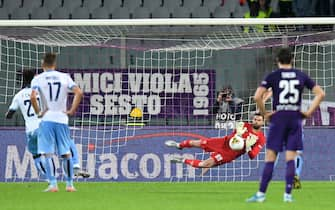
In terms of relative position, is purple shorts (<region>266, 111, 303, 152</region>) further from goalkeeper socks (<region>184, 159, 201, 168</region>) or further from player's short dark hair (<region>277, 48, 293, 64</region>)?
goalkeeper socks (<region>184, 159, 201, 168</region>)

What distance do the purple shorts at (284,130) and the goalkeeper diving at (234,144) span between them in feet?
16.1

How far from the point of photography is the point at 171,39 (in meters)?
21.1

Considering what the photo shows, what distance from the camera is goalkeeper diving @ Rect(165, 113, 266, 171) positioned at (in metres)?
18.3

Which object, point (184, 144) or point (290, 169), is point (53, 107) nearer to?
point (184, 144)

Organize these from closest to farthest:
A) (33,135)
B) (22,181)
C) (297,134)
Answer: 1. (297,134)
2. (33,135)
3. (22,181)

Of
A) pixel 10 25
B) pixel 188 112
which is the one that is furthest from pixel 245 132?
pixel 10 25

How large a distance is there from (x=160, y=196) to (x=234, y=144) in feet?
11.0

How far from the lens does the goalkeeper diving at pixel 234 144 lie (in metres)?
18.3

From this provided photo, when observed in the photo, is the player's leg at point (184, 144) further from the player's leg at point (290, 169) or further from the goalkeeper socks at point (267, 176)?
the goalkeeper socks at point (267, 176)

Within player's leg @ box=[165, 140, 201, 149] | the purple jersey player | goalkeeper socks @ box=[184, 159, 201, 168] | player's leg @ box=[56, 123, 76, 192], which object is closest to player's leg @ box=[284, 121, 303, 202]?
the purple jersey player

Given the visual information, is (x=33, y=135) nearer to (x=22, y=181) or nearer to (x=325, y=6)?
(x=22, y=181)

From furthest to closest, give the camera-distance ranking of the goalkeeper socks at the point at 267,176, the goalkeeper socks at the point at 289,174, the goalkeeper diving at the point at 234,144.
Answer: the goalkeeper diving at the point at 234,144, the goalkeeper socks at the point at 289,174, the goalkeeper socks at the point at 267,176

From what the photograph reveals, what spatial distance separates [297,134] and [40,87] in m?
4.16

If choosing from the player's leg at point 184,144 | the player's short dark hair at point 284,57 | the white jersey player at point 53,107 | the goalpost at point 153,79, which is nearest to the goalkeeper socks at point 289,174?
the player's short dark hair at point 284,57
